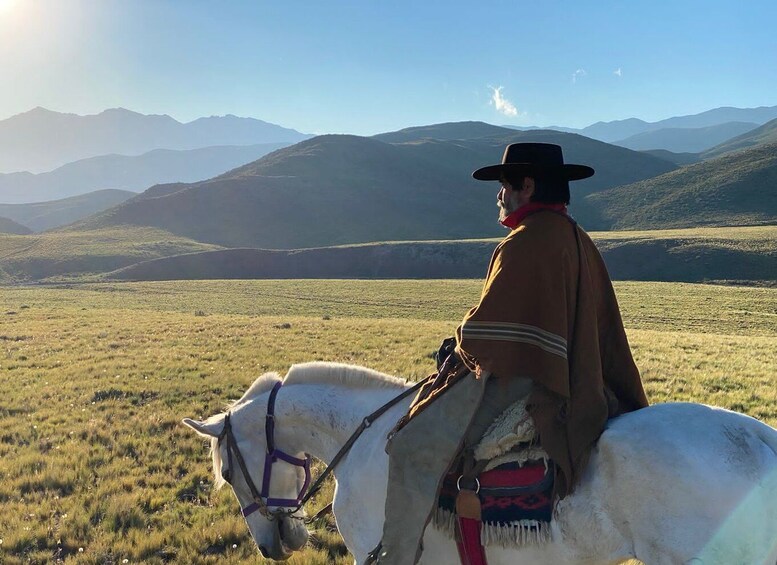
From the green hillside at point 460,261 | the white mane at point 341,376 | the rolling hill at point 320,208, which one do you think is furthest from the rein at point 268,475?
the rolling hill at point 320,208

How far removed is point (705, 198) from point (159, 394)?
15307 cm

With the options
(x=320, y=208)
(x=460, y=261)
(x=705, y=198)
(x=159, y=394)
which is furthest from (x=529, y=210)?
(x=320, y=208)

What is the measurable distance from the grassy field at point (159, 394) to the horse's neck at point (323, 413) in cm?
189

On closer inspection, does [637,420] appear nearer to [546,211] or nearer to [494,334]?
[494,334]

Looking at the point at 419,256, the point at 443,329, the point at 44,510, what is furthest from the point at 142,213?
the point at 44,510

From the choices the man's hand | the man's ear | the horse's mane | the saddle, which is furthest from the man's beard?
the horse's mane

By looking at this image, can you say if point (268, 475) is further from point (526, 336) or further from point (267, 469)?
point (526, 336)

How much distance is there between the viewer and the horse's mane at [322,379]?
179 inches

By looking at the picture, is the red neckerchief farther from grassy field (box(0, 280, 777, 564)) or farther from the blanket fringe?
grassy field (box(0, 280, 777, 564))

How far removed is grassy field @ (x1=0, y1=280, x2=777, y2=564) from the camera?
606cm

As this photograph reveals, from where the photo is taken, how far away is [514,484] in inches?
126

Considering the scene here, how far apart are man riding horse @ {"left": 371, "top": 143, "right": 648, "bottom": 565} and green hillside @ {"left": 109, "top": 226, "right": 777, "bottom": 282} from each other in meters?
68.6

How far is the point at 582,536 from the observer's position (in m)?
3.05

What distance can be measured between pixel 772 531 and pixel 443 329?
2061 cm
